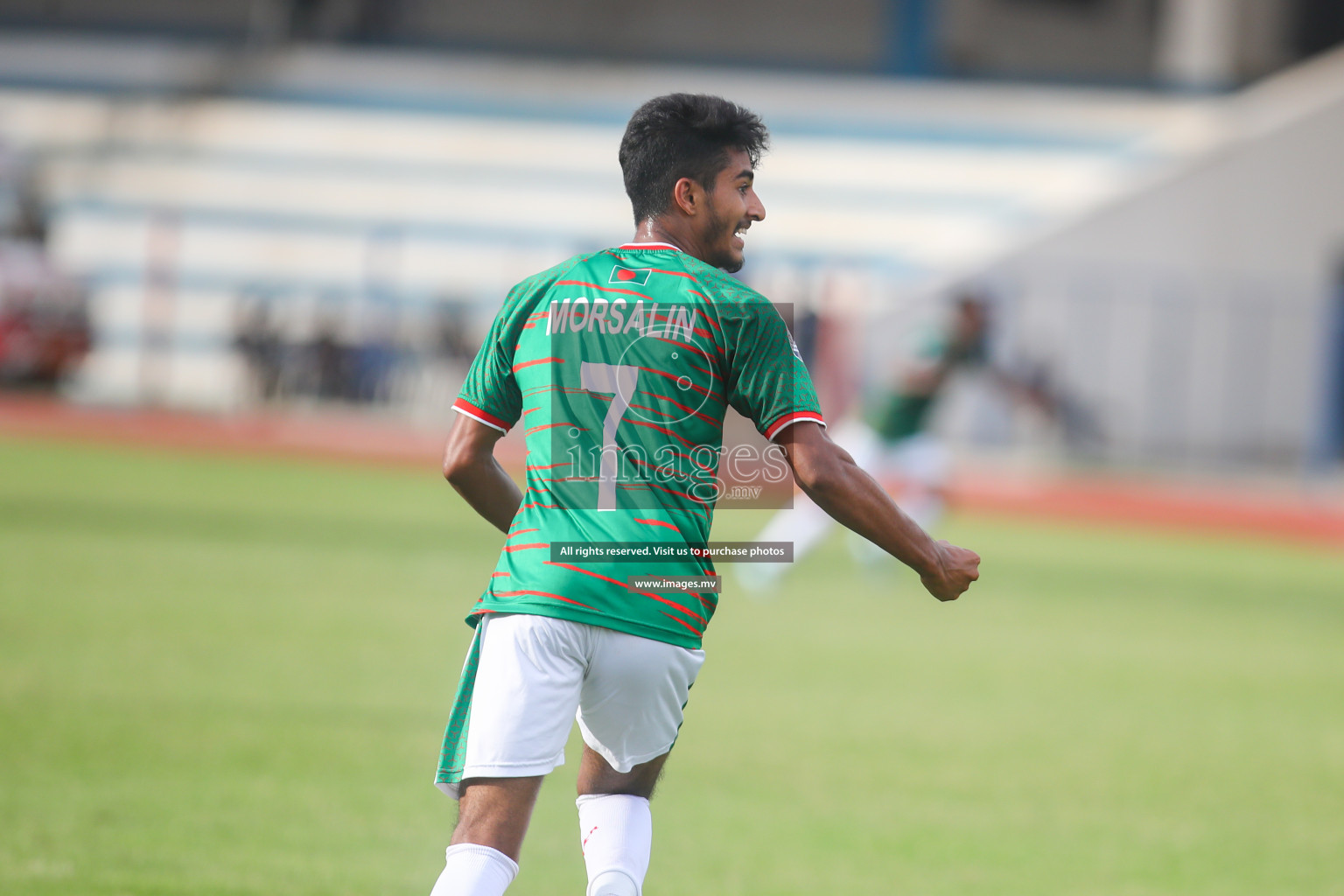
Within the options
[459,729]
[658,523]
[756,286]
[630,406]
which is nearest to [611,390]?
[630,406]

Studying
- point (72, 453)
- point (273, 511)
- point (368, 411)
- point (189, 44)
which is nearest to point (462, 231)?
point (368, 411)

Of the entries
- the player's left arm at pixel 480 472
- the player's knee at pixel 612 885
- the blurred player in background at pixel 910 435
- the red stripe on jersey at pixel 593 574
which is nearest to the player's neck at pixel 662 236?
the player's left arm at pixel 480 472

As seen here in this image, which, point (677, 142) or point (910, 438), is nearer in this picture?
point (677, 142)

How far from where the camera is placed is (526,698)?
2.89 meters

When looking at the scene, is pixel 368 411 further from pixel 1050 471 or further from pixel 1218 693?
pixel 1218 693

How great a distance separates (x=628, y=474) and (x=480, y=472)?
1.42 feet

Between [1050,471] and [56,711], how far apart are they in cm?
1715

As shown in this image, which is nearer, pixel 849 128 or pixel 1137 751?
pixel 1137 751

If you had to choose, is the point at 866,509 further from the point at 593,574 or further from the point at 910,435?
the point at 910,435

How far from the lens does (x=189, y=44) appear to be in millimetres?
30047

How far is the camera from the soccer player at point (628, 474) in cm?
289

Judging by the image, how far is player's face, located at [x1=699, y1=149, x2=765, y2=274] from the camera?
303 cm

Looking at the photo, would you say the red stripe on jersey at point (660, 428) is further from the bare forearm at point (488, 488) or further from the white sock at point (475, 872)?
the white sock at point (475, 872)

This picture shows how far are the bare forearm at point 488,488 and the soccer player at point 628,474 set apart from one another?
178 mm
